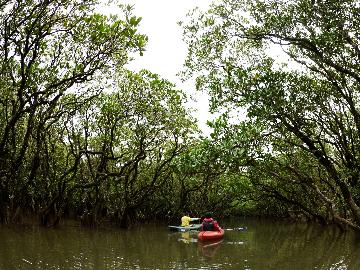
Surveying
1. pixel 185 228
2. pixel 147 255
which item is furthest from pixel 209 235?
pixel 147 255

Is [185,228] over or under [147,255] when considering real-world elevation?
over

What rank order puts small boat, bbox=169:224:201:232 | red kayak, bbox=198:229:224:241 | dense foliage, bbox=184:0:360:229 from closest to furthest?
dense foliage, bbox=184:0:360:229 → red kayak, bbox=198:229:224:241 → small boat, bbox=169:224:201:232

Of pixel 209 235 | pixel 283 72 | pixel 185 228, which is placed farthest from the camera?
pixel 185 228

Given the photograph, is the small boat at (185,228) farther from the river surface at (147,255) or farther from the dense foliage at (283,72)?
the dense foliage at (283,72)

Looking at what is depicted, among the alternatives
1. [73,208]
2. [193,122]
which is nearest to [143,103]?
[193,122]

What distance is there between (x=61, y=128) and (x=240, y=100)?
13022 mm

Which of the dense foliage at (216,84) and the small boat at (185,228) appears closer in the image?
the dense foliage at (216,84)

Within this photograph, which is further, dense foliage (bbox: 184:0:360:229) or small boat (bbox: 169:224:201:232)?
small boat (bbox: 169:224:201:232)

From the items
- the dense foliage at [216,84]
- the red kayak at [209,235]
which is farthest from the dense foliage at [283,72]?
the red kayak at [209,235]

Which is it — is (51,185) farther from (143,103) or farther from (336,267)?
(336,267)

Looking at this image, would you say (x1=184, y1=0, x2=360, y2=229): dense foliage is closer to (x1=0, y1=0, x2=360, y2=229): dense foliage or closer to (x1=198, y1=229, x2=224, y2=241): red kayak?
(x1=0, y1=0, x2=360, y2=229): dense foliage

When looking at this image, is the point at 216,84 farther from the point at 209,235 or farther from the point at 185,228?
the point at 185,228

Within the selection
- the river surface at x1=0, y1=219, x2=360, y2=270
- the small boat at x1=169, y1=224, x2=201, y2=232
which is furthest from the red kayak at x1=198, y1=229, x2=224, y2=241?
the small boat at x1=169, y1=224, x2=201, y2=232

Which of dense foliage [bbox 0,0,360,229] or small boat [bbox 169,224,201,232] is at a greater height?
dense foliage [bbox 0,0,360,229]
